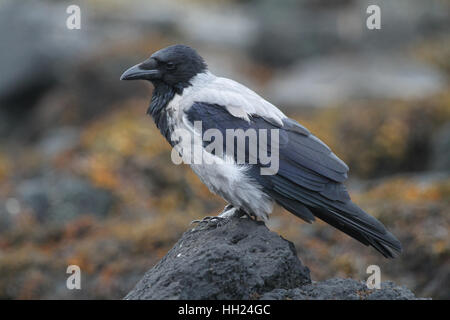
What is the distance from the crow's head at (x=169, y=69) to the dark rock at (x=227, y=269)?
157 centimetres

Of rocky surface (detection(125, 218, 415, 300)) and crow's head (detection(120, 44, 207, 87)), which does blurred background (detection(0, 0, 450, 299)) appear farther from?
crow's head (detection(120, 44, 207, 87))

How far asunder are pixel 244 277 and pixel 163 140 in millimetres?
7499

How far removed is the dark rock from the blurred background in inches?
110

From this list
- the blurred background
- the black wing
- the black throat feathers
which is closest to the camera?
the black wing

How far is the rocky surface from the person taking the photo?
484 cm

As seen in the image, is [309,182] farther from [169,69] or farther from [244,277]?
[169,69]

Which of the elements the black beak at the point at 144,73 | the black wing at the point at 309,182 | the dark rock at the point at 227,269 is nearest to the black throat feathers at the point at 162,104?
the black beak at the point at 144,73

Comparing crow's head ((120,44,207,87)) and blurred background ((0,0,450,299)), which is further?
blurred background ((0,0,450,299))

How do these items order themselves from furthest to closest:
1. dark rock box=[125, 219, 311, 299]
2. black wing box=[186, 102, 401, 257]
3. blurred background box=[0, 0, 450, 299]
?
blurred background box=[0, 0, 450, 299] < black wing box=[186, 102, 401, 257] < dark rock box=[125, 219, 311, 299]

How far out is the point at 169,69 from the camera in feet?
20.5

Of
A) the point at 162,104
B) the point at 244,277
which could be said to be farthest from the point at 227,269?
the point at 162,104

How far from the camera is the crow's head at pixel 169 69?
20.4 ft

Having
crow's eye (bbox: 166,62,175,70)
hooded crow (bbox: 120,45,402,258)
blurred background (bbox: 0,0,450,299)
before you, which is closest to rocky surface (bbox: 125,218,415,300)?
hooded crow (bbox: 120,45,402,258)

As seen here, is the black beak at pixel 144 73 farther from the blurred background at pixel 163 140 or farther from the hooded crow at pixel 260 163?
the blurred background at pixel 163 140
